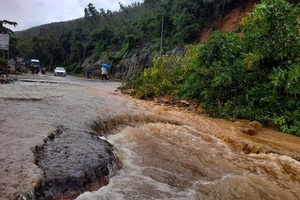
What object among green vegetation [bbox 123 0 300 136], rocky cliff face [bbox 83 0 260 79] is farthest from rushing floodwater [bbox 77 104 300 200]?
rocky cliff face [bbox 83 0 260 79]

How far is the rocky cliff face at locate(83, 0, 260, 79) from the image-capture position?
2714cm

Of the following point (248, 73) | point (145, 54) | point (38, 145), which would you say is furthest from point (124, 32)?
point (38, 145)

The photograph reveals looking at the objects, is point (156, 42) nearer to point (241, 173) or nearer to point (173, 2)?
point (173, 2)

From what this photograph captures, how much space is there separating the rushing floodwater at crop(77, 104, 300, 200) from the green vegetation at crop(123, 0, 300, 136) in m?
1.86

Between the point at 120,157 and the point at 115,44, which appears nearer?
the point at 120,157

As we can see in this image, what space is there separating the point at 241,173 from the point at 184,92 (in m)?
6.33

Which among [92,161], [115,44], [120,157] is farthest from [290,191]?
[115,44]

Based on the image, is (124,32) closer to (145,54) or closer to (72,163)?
(145,54)

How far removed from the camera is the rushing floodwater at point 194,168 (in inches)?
127

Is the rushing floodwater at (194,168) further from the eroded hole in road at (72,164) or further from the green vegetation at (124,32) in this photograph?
the green vegetation at (124,32)

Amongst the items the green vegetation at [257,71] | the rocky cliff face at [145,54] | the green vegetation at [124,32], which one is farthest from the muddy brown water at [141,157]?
the green vegetation at [124,32]

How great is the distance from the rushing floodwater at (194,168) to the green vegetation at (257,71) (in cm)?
186

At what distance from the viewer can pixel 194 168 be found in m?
4.09

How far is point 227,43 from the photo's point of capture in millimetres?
9289
